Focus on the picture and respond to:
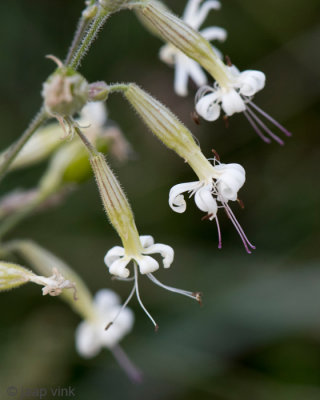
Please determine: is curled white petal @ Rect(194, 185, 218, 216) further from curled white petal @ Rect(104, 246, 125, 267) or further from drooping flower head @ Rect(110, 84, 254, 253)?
curled white petal @ Rect(104, 246, 125, 267)

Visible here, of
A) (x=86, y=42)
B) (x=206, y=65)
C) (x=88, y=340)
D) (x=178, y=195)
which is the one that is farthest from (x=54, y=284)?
(x=88, y=340)

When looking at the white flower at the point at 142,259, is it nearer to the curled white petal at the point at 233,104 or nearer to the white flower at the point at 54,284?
the white flower at the point at 54,284

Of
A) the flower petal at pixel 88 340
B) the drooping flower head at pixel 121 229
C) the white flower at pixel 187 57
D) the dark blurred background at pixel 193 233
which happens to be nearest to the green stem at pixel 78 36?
the drooping flower head at pixel 121 229

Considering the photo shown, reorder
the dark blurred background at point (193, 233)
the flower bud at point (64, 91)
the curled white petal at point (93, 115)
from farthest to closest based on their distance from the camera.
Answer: the dark blurred background at point (193, 233), the curled white petal at point (93, 115), the flower bud at point (64, 91)

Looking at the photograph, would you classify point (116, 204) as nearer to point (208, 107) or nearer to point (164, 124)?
point (164, 124)

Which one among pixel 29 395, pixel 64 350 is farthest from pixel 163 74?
pixel 29 395
